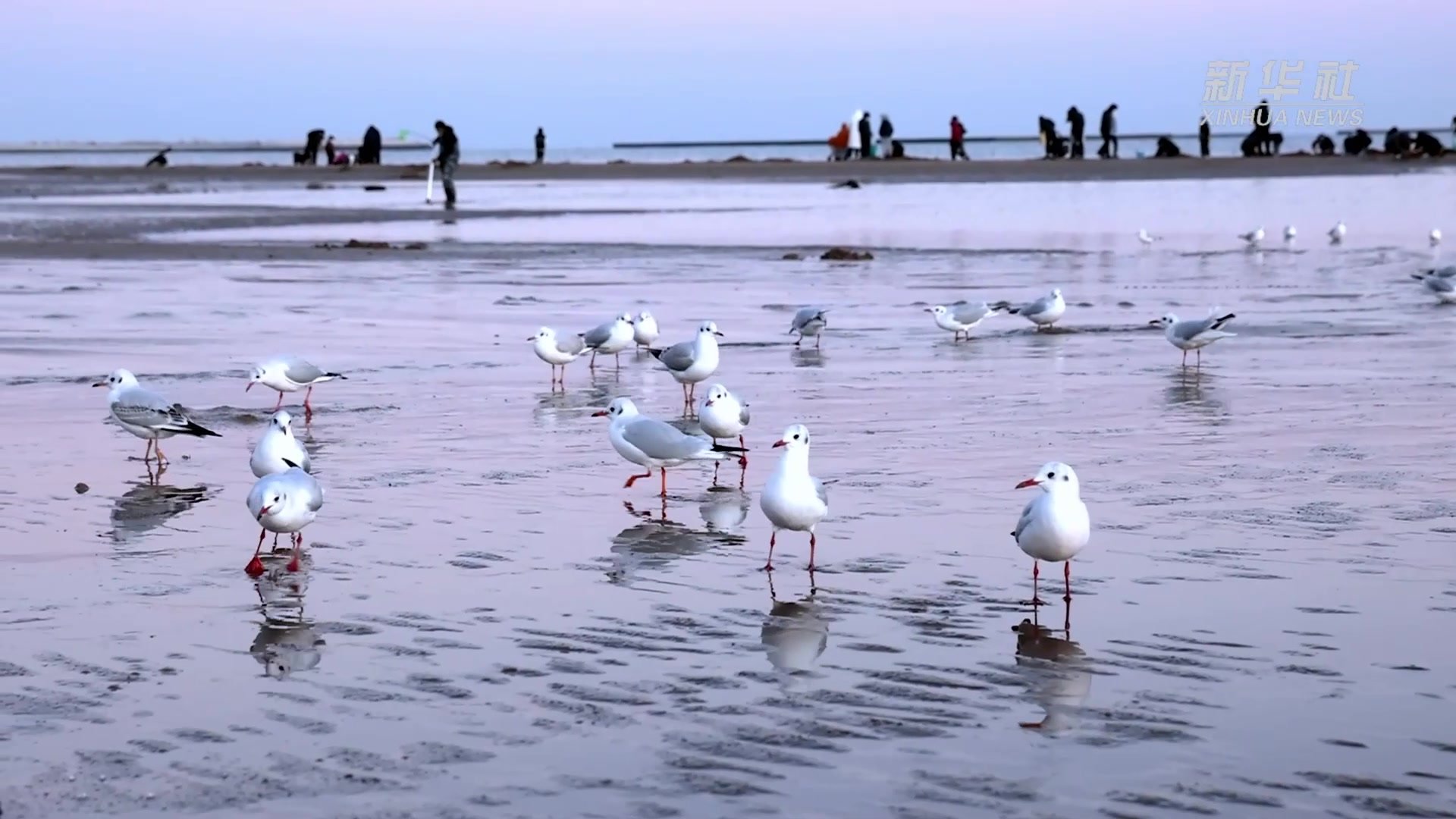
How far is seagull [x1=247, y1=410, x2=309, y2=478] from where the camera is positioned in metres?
9.23

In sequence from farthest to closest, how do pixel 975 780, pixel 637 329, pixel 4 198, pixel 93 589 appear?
1. pixel 4 198
2. pixel 637 329
3. pixel 93 589
4. pixel 975 780

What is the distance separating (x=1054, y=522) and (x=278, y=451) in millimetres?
3975

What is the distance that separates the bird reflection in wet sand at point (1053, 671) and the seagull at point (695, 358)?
19.9 feet

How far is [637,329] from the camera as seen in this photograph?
51.0 ft

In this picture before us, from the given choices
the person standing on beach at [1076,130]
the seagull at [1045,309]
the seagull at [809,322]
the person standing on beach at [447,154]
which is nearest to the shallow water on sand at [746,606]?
the seagull at [809,322]

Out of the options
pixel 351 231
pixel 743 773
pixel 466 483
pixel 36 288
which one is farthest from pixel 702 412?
pixel 351 231

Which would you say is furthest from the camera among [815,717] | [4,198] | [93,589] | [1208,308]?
[4,198]

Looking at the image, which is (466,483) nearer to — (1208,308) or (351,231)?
(1208,308)

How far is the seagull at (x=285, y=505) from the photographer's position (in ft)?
25.9

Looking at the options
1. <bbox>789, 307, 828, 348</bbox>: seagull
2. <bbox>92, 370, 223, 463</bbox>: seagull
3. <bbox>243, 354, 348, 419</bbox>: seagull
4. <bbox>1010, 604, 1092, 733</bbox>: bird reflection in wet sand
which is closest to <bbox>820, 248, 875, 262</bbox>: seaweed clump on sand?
<bbox>789, 307, 828, 348</bbox>: seagull

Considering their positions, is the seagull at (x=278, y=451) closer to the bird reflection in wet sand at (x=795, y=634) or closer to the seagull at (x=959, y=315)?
the bird reflection in wet sand at (x=795, y=634)

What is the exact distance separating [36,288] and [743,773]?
17202 mm

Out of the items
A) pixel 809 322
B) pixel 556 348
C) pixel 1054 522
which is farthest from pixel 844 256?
pixel 1054 522

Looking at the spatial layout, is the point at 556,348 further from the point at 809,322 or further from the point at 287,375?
the point at 809,322
